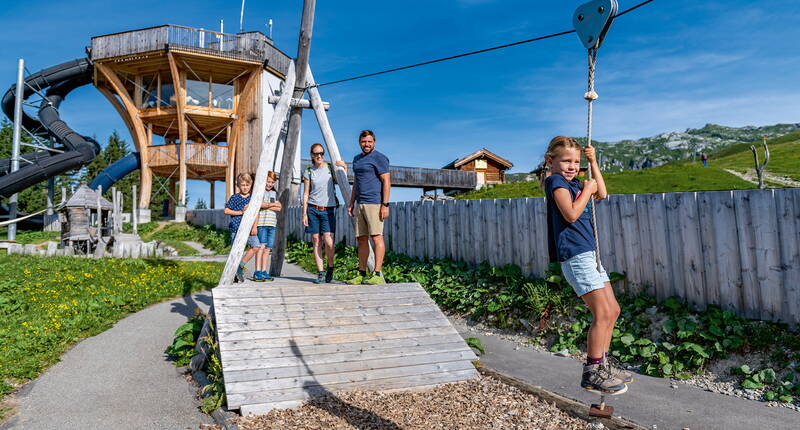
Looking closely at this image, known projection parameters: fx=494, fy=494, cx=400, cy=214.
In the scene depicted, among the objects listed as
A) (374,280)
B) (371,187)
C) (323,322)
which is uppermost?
(371,187)

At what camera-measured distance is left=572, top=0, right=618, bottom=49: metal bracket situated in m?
3.16

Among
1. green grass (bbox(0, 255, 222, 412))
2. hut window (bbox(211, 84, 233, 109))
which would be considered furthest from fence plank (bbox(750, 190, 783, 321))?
hut window (bbox(211, 84, 233, 109))

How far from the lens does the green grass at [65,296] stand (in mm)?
6086

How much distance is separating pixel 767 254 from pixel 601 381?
401 centimetres

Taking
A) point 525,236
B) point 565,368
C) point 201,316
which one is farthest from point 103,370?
point 525,236

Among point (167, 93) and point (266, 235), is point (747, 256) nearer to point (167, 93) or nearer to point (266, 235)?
point (266, 235)

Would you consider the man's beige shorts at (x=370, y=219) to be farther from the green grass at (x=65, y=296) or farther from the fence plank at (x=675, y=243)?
the green grass at (x=65, y=296)

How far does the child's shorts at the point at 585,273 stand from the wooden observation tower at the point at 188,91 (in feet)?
81.4

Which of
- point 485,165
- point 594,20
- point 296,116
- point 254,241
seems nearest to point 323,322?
point 254,241

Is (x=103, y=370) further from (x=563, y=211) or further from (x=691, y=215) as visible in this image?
(x=691, y=215)

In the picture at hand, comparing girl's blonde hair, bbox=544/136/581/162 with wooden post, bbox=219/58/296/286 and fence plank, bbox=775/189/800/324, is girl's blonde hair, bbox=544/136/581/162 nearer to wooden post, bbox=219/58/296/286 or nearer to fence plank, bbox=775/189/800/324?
fence plank, bbox=775/189/800/324

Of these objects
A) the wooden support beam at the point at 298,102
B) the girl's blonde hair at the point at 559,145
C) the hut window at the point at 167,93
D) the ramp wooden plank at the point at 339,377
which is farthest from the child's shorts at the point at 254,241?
the hut window at the point at 167,93

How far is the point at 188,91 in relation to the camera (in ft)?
87.4

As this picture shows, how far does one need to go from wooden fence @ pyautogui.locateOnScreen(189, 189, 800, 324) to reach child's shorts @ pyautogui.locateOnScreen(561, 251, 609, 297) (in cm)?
376
